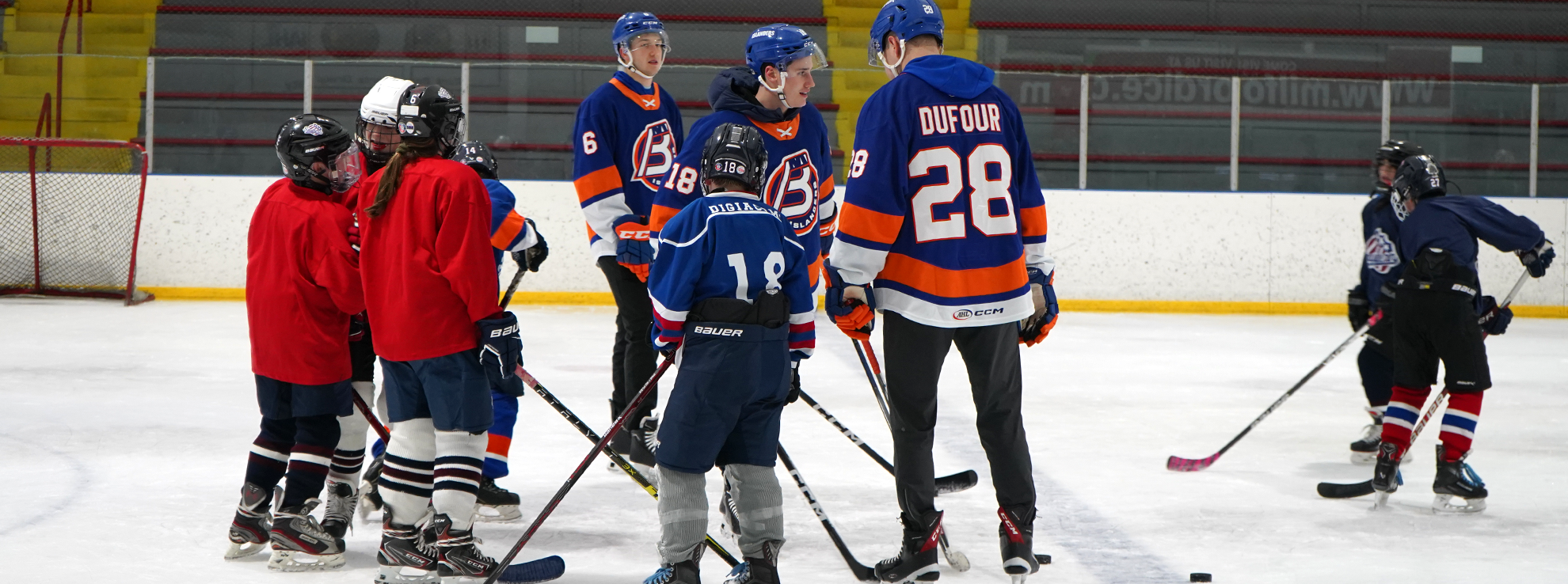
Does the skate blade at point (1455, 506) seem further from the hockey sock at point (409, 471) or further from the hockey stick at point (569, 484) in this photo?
the hockey sock at point (409, 471)

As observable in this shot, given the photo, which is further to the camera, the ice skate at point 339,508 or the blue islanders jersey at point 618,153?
the blue islanders jersey at point 618,153

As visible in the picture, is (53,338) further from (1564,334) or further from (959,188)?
(1564,334)

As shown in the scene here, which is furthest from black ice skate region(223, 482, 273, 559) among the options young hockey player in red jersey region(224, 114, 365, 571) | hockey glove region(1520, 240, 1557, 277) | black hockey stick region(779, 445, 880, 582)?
hockey glove region(1520, 240, 1557, 277)

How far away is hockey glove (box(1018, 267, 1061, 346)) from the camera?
8.66 ft

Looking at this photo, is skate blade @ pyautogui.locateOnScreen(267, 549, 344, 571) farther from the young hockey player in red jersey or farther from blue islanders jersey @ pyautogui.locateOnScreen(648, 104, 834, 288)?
blue islanders jersey @ pyautogui.locateOnScreen(648, 104, 834, 288)

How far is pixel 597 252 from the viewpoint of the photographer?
3619 millimetres

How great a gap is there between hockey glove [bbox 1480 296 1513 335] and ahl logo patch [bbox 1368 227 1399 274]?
40 centimetres

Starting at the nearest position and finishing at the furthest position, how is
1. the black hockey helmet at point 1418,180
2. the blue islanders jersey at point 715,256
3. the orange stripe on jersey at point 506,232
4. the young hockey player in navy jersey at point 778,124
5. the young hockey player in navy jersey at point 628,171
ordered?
the blue islanders jersey at point 715,256 → the orange stripe on jersey at point 506,232 → the young hockey player in navy jersey at point 778,124 → the black hockey helmet at point 1418,180 → the young hockey player in navy jersey at point 628,171

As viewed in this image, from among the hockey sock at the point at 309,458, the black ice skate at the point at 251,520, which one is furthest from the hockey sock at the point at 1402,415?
the black ice skate at the point at 251,520

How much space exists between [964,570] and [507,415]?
1.16 m

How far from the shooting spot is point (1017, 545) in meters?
2.57

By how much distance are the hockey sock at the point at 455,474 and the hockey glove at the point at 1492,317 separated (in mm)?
2669

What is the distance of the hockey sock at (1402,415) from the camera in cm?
347

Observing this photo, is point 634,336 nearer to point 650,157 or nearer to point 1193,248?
point 650,157
